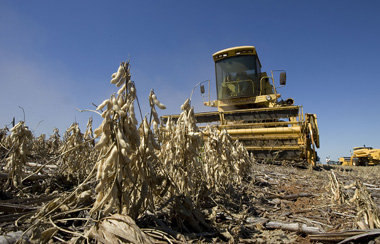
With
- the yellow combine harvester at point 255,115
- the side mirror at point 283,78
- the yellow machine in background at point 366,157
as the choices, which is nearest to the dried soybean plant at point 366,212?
the yellow combine harvester at point 255,115

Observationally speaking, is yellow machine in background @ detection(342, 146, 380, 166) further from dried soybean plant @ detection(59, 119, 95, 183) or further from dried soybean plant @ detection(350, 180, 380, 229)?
dried soybean plant @ detection(59, 119, 95, 183)

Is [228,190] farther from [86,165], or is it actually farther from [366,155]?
[366,155]

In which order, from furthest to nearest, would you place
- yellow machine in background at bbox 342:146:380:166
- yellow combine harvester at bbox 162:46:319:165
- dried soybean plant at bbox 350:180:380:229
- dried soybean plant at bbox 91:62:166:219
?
1. yellow machine in background at bbox 342:146:380:166
2. yellow combine harvester at bbox 162:46:319:165
3. dried soybean plant at bbox 350:180:380:229
4. dried soybean plant at bbox 91:62:166:219

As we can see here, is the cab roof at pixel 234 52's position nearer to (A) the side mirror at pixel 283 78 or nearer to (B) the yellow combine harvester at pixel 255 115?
(B) the yellow combine harvester at pixel 255 115

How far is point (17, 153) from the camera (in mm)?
3771

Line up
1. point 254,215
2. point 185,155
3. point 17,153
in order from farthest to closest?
1. point 17,153
2. point 254,215
3. point 185,155

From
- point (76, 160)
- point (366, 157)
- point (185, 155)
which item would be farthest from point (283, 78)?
point (366, 157)

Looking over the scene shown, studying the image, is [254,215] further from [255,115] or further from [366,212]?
[255,115]

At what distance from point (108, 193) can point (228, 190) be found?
2.63 metres

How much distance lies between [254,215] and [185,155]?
137 cm

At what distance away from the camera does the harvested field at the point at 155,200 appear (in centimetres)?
186

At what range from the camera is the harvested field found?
1855mm

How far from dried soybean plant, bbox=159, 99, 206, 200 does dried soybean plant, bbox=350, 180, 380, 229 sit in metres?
1.99

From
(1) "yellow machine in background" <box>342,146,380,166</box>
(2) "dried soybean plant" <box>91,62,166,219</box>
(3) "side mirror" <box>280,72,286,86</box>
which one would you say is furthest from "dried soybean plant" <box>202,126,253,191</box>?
(1) "yellow machine in background" <box>342,146,380,166</box>
